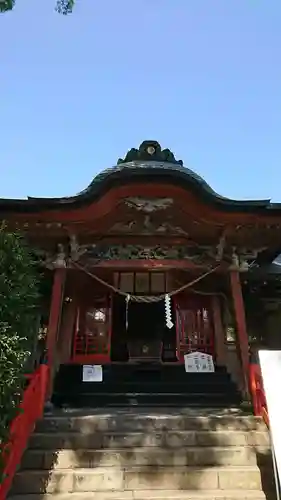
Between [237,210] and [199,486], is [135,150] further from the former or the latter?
[199,486]

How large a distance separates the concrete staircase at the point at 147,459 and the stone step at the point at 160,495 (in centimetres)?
1

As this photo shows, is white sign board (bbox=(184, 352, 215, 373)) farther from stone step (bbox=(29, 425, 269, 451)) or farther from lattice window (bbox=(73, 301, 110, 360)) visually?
stone step (bbox=(29, 425, 269, 451))

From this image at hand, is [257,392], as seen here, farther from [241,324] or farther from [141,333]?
[141,333]

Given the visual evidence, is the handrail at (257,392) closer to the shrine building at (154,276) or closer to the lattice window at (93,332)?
the shrine building at (154,276)

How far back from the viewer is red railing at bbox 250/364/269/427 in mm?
6316

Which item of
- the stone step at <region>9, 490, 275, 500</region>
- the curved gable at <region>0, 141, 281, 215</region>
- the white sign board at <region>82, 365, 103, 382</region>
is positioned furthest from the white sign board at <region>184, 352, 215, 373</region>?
the stone step at <region>9, 490, 275, 500</region>

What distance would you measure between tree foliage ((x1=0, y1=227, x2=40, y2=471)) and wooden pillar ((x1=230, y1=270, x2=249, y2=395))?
3.72 m

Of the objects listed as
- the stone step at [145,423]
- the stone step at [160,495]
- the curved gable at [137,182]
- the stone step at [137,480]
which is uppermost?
the curved gable at [137,182]

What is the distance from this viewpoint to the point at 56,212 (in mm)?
7699

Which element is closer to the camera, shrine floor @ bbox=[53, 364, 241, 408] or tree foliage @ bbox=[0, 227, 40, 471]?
tree foliage @ bbox=[0, 227, 40, 471]

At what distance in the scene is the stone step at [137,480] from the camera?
4879 millimetres

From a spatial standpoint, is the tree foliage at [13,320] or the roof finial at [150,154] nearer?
the tree foliage at [13,320]

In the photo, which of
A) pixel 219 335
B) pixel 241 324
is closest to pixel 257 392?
pixel 241 324

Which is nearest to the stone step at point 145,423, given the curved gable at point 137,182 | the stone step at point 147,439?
the stone step at point 147,439
